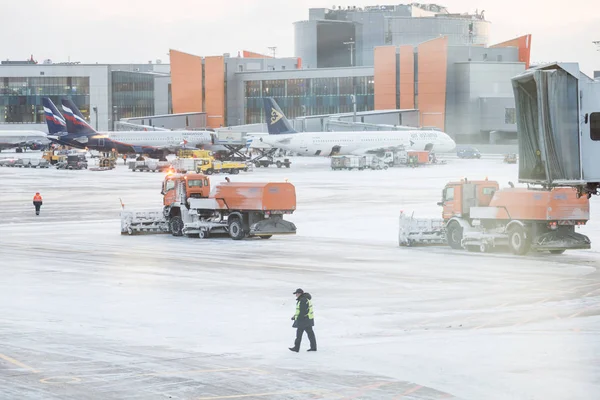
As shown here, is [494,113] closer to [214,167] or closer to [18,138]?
[214,167]

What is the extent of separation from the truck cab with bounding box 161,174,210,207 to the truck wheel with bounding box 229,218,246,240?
3.08 m

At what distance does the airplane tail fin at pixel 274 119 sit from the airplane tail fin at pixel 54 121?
1068 inches

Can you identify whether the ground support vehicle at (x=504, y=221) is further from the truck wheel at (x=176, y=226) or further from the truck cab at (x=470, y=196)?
the truck wheel at (x=176, y=226)

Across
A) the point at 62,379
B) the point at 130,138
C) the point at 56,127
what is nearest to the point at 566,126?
the point at 62,379

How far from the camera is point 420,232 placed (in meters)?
41.9

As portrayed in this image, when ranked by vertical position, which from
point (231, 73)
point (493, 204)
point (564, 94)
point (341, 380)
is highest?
point (231, 73)

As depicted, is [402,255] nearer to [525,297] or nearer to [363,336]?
[525,297]

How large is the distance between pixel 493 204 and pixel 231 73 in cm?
15769

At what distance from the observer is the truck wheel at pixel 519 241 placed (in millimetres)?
37531

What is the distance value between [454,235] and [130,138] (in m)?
90.2

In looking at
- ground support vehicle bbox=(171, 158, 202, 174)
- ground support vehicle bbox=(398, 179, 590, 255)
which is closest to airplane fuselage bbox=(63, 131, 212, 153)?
ground support vehicle bbox=(171, 158, 202, 174)

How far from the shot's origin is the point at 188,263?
1447 inches

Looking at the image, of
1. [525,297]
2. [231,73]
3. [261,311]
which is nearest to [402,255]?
[525,297]

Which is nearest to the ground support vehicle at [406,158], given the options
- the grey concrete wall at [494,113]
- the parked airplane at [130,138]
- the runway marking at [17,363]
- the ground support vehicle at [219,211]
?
the parked airplane at [130,138]
